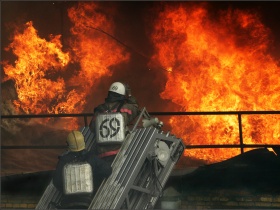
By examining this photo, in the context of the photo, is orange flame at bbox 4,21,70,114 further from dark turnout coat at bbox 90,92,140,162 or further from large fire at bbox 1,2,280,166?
dark turnout coat at bbox 90,92,140,162

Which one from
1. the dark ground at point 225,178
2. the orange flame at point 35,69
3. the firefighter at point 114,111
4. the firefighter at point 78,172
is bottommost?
the firefighter at point 78,172

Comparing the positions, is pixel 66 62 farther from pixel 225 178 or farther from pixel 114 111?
pixel 114 111

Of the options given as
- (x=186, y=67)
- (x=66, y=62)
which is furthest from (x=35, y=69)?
(x=186, y=67)

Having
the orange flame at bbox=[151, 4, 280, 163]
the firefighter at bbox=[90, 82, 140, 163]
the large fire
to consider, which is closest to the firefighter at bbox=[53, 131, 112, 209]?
the firefighter at bbox=[90, 82, 140, 163]

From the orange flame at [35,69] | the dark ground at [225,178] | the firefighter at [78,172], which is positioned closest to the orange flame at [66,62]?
the orange flame at [35,69]

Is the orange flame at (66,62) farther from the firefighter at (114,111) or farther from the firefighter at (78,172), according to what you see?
the firefighter at (78,172)

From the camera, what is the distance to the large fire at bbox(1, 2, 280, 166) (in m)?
18.4

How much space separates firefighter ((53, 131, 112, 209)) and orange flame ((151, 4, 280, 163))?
7005 mm

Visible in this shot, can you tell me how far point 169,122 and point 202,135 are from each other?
1.42 meters

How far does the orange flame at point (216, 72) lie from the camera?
59.6 ft

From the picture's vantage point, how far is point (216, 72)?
62.4 ft

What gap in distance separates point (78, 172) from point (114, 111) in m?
1.45

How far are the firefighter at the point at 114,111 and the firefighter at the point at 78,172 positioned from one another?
66 centimetres

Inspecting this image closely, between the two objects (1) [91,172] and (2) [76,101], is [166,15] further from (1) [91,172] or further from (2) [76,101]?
(1) [91,172]
